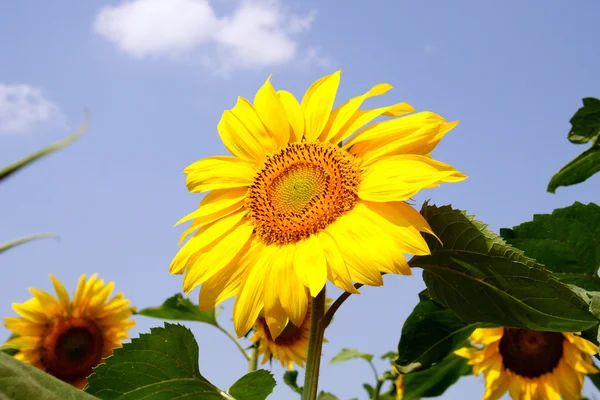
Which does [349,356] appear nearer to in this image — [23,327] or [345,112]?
[23,327]

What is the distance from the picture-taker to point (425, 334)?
156cm

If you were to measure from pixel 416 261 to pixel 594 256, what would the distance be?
506mm

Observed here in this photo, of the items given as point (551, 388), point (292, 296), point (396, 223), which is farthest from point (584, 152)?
point (292, 296)

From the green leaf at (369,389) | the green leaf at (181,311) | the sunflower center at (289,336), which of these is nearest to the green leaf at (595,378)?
the green leaf at (369,389)

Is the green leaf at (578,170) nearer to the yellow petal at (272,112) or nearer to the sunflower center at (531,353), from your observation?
the sunflower center at (531,353)

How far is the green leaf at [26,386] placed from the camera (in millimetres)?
708

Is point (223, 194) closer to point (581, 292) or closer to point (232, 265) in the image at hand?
point (232, 265)

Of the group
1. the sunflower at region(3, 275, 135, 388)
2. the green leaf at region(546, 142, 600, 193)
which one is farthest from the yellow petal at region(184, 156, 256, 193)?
the sunflower at region(3, 275, 135, 388)

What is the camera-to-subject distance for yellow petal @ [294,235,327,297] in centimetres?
114

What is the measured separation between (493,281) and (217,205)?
53 centimetres

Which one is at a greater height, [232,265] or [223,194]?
[223,194]

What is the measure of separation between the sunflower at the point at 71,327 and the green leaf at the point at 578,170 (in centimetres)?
223

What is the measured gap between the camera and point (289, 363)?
10.4 feet

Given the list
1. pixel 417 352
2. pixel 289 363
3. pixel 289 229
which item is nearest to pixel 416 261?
pixel 289 229
